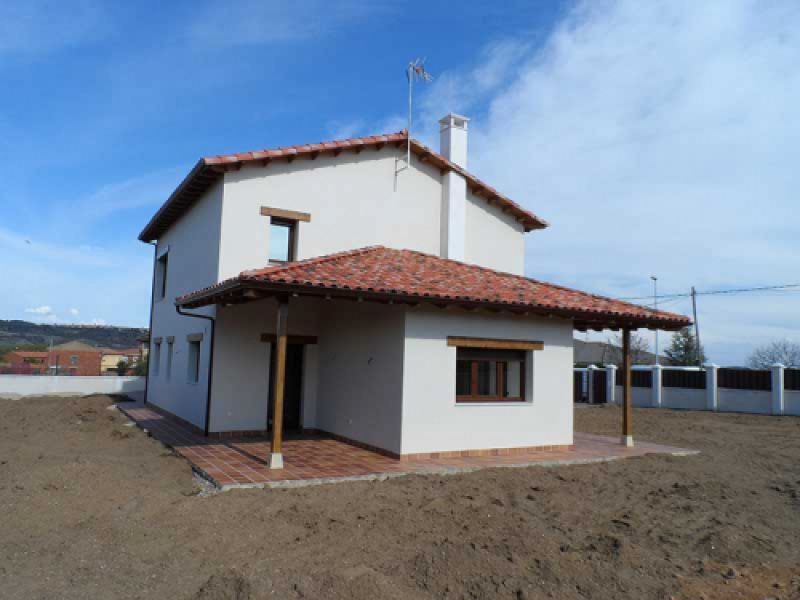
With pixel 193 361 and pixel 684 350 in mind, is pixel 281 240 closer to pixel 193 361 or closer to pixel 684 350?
pixel 193 361

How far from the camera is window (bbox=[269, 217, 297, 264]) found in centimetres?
1322

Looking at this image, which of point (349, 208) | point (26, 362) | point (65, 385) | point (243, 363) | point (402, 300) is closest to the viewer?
point (402, 300)

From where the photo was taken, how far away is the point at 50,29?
10.2 m

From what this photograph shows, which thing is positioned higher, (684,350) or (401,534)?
(684,350)

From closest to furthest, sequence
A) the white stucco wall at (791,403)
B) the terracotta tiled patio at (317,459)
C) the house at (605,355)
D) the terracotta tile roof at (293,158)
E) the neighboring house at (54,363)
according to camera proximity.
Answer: the terracotta tiled patio at (317,459), the terracotta tile roof at (293,158), the white stucco wall at (791,403), the neighboring house at (54,363), the house at (605,355)

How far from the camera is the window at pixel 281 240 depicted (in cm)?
1322

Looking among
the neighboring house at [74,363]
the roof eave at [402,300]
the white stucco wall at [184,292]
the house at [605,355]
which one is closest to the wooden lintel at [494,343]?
the roof eave at [402,300]

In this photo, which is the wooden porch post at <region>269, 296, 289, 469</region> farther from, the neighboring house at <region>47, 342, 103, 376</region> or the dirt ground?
the neighboring house at <region>47, 342, 103, 376</region>

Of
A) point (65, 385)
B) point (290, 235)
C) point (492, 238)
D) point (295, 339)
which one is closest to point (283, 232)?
point (290, 235)

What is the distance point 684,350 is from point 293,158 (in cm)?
3946

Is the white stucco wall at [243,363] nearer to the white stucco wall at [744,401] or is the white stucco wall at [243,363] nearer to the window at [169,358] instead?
the window at [169,358]

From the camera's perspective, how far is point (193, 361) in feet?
48.9

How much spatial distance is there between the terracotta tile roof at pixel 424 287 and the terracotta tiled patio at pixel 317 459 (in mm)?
2601

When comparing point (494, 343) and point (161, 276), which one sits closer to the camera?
point (494, 343)
